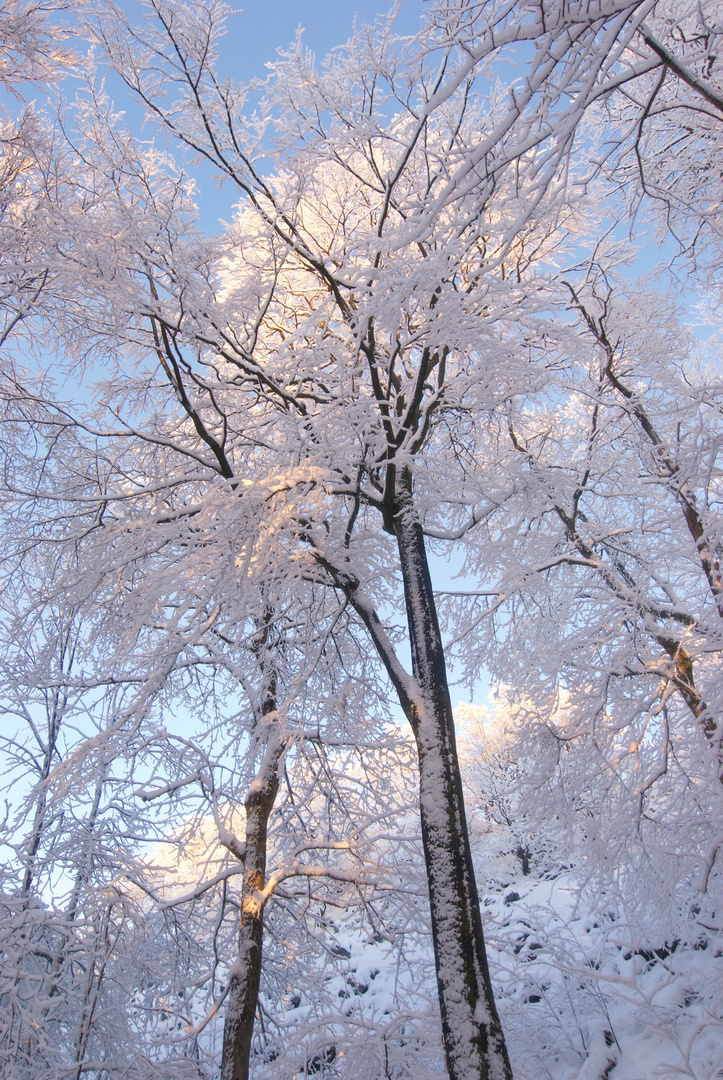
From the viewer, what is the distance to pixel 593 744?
602 cm

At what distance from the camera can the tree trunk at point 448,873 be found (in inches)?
130

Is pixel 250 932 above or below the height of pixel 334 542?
below

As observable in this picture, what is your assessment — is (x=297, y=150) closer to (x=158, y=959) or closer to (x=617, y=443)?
(x=617, y=443)

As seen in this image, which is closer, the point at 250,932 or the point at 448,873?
the point at 448,873

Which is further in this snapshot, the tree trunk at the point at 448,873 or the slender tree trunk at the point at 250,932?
the slender tree trunk at the point at 250,932

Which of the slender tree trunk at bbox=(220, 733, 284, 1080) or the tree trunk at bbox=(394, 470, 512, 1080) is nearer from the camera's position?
the tree trunk at bbox=(394, 470, 512, 1080)

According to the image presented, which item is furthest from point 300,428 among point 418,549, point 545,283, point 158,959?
point 158,959

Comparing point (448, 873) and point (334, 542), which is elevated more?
point (334, 542)

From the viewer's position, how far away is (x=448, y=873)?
12.5ft

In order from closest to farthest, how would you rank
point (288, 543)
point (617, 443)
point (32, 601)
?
point (288, 543), point (32, 601), point (617, 443)

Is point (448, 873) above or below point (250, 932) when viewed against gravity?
above

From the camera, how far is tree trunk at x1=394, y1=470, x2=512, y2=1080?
130 inches

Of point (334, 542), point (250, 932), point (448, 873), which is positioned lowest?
point (250, 932)

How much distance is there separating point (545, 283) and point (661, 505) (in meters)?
3.59
